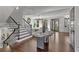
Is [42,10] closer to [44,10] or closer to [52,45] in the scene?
[44,10]

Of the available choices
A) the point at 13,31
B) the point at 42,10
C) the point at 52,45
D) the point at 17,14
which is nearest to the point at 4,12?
the point at 17,14

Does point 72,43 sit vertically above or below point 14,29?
below

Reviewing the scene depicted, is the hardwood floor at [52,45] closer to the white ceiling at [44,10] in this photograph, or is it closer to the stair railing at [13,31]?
the stair railing at [13,31]

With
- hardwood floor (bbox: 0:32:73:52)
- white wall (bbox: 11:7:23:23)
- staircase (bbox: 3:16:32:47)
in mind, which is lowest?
hardwood floor (bbox: 0:32:73:52)

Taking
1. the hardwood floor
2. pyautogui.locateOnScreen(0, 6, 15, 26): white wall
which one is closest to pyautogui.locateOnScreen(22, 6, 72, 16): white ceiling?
pyautogui.locateOnScreen(0, 6, 15, 26): white wall

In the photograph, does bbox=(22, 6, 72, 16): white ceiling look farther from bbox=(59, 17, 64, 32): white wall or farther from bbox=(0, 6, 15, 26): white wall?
bbox=(0, 6, 15, 26): white wall

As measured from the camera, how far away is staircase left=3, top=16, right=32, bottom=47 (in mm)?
2010

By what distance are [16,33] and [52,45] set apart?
2.38ft

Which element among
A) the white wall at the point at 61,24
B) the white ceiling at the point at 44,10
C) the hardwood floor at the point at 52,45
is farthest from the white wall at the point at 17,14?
the white wall at the point at 61,24

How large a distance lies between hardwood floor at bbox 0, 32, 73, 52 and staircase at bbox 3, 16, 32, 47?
8 cm
